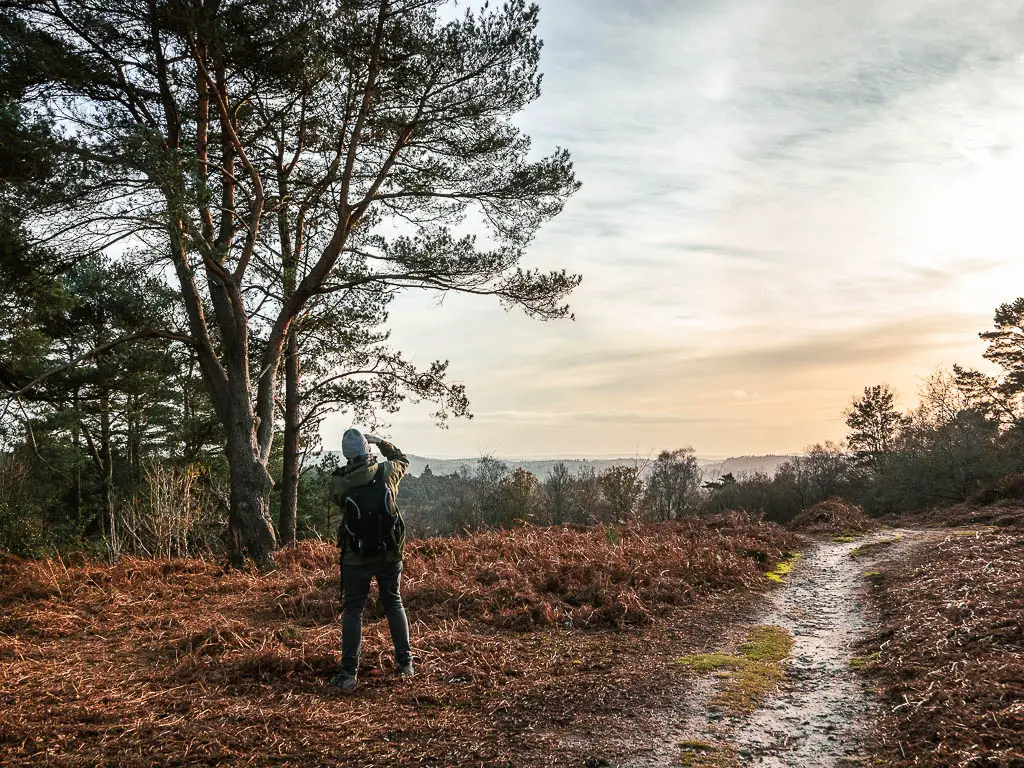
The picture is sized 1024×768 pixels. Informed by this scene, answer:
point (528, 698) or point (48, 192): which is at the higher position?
point (48, 192)

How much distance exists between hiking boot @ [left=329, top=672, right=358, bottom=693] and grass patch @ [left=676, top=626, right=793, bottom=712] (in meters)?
A: 2.79

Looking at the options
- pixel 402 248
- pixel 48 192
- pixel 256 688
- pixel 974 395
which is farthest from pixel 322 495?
pixel 974 395

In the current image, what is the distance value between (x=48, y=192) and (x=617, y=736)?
9.59m

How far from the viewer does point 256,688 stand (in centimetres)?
511

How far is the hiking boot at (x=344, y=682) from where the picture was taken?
5.14m

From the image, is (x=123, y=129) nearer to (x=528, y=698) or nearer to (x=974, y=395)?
(x=528, y=698)

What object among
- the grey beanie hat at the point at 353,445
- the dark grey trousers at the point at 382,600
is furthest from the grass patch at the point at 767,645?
the grey beanie hat at the point at 353,445

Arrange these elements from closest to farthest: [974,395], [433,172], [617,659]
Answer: [617,659]
[433,172]
[974,395]

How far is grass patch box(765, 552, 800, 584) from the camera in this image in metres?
10.1

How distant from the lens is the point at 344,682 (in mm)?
5164

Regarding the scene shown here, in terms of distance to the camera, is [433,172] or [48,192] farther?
[433,172]

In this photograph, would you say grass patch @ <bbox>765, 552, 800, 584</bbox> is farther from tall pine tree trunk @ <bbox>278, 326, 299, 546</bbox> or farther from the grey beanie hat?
tall pine tree trunk @ <bbox>278, 326, 299, 546</bbox>

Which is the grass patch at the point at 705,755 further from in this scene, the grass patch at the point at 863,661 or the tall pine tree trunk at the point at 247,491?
the tall pine tree trunk at the point at 247,491

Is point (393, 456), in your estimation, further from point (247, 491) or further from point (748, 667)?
point (247, 491)
